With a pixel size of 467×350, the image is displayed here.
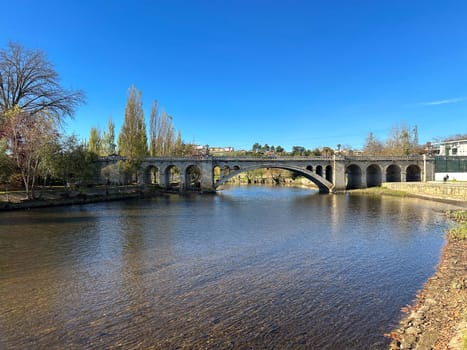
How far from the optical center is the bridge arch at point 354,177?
208 feet

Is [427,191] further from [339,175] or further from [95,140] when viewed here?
[95,140]

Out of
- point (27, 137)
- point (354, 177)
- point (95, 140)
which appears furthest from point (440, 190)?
point (95, 140)

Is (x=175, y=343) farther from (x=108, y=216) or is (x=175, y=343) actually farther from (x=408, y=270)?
Result: (x=108, y=216)

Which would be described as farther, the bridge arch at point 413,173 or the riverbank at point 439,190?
the bridge arch at point 413,173

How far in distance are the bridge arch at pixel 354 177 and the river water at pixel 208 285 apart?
135ft

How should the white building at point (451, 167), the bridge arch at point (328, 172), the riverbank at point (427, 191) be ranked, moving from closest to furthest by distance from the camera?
the riverbank at point (427, 191)
the white building at point (451, 167)
the bridge arch at point (328, 172)

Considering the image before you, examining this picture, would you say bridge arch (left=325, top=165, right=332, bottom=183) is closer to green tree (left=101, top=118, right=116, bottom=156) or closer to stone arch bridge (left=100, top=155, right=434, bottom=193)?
stone arch bridge (left=100, top=155, right=434, bottom=193)

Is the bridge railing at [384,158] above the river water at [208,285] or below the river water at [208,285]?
above

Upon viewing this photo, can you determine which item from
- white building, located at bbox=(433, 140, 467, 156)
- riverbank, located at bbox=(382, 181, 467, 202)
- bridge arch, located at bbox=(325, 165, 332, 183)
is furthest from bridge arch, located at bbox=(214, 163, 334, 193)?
Result: white building, located at bbox=(433, 140, 467, 156)

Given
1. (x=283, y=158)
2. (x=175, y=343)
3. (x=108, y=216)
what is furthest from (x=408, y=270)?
(x=283, y=158)

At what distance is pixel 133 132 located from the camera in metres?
52.8

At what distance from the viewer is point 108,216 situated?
1154 inches

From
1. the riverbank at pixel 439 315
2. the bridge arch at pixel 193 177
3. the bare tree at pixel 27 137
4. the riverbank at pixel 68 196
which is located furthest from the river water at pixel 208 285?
the bridge arch at pixel 193 177

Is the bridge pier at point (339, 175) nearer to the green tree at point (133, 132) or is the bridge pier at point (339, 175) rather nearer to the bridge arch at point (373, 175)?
the bridge arch at point (373, 175)
